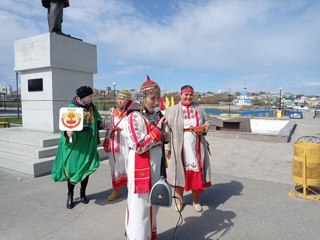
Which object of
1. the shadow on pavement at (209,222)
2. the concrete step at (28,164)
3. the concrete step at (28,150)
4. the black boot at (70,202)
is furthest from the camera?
the concrete step at (28,150)

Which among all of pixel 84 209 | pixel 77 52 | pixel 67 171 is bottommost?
pixel 84 209

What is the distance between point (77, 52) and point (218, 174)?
16.5 feet

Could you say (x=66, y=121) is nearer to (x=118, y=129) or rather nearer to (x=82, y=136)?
(x=82, y=136)

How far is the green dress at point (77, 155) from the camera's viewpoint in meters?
3.89

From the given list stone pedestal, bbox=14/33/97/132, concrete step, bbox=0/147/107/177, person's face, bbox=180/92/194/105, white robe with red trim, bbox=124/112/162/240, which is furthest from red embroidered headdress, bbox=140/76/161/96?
stone pedestal, bbox=14/33/97/132

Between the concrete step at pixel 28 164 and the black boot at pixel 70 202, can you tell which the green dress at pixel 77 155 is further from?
the concrete step at pixel 28 164

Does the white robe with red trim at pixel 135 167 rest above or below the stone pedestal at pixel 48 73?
below

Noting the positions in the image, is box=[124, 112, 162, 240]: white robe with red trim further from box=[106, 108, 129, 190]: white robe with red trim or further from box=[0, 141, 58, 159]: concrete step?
box=[0, 141, 58, 159]: concrete step

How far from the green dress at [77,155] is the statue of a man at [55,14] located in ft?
13.5

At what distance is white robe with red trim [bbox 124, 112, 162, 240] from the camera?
237 cm

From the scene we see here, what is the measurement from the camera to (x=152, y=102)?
103 inches

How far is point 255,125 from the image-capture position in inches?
790

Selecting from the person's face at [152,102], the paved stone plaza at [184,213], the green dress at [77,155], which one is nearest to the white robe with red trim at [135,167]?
the person's face at [152,102]

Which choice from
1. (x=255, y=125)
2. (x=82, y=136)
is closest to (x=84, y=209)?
(x=82, y=136)
